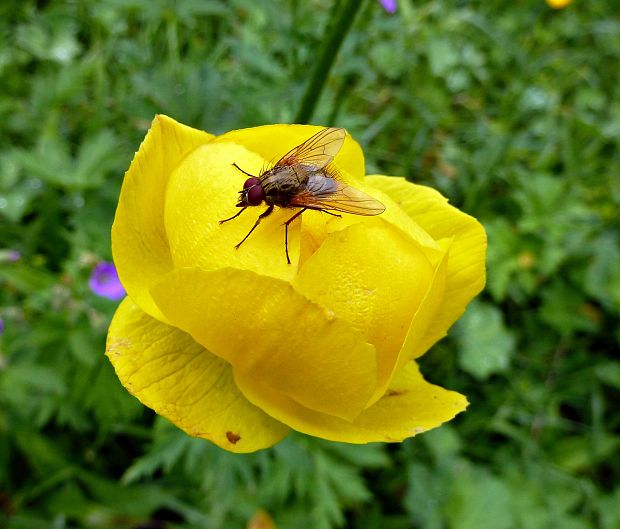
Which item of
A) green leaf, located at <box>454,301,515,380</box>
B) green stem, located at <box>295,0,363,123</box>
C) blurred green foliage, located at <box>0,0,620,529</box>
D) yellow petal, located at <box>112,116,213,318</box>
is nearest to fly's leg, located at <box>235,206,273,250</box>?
yellow petal, located at <box>112,116,213,318</box>

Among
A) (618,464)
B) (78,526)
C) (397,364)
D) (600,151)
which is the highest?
(397,364)

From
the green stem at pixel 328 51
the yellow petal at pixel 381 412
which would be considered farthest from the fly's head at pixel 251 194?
the green stem at pixel 328 51

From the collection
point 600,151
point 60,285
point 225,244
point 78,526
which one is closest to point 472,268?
point 225,244

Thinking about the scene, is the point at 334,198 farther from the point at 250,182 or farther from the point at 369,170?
the point at 369,170

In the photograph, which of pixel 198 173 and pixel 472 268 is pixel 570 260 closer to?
pixel 472 268

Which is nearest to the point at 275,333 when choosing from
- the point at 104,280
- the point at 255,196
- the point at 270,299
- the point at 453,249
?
the point at 270,299

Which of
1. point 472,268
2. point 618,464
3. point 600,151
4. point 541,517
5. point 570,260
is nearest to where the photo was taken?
point 472,268
